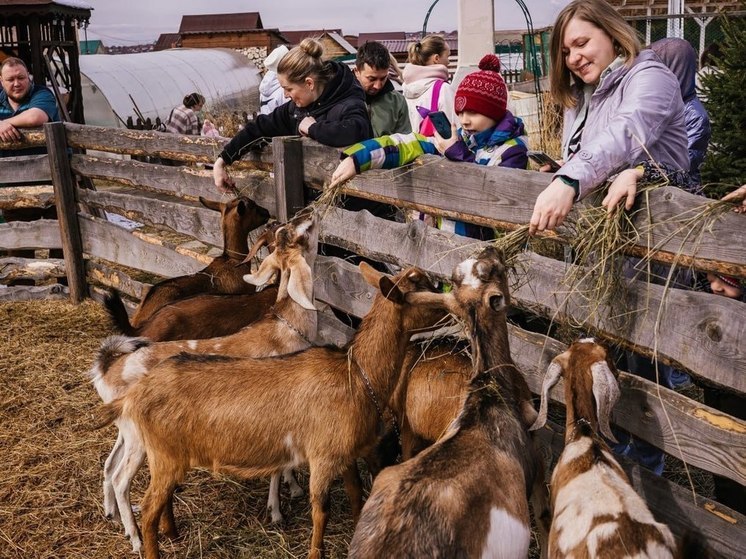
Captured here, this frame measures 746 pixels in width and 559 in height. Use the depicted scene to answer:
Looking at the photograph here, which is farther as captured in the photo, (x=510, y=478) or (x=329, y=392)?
(x=329, y=392)

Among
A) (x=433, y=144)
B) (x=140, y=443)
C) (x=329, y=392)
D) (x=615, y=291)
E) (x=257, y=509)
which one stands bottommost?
(x=257, y=509)

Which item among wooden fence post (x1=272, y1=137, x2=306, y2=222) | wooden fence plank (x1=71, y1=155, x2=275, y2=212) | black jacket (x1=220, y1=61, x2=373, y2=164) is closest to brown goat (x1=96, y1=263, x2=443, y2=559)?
black jacket (x1=220, y1=61, x2=373, y2=164)

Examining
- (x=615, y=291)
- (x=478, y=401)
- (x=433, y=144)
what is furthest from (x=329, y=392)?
(x=433, y=144)

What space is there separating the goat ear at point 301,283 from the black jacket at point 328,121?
0.85m

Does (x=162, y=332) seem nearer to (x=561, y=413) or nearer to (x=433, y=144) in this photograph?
(x=433, y=144)

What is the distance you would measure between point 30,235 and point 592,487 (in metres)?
7.01

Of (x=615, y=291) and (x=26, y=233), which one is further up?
(x=615, y=291)

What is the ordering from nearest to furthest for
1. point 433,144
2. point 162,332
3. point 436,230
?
point 436,230 → point 433,144 → point 162,332

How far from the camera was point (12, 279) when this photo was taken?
8.61 meters

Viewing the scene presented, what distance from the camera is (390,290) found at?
3740mm

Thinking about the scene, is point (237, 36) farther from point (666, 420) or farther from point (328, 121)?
point (666, 420)

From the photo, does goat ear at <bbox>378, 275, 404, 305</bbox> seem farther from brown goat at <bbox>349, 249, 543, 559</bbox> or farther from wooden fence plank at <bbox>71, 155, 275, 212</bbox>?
wooden fence plank at <bbox>71, 155, 275, 212</bbox>

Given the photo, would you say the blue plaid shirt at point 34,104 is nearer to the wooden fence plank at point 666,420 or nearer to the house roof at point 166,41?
the wooden fence plank at point 666,420

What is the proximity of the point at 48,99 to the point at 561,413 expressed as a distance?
6.21 meters
